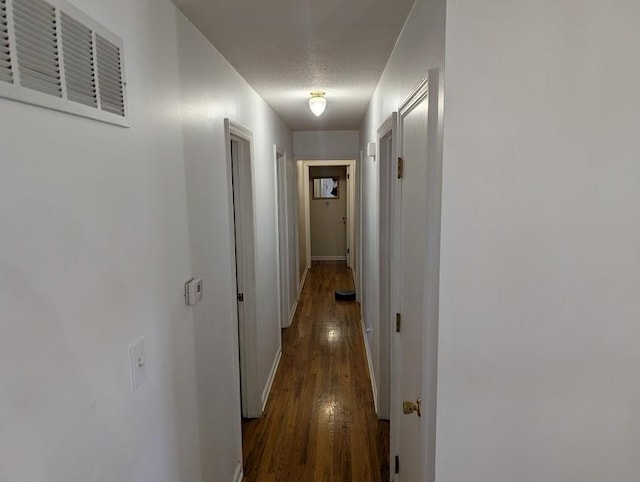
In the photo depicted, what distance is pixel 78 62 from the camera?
927mm

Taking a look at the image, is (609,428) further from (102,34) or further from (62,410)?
(102,34)

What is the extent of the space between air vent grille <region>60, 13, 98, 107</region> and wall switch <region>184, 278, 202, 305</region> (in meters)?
0.77

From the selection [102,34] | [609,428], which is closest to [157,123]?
[102,34]

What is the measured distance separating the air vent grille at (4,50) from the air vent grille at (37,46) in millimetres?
20

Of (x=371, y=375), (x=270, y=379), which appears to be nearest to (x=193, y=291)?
(x=270, y=379)

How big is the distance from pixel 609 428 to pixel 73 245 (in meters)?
1.62

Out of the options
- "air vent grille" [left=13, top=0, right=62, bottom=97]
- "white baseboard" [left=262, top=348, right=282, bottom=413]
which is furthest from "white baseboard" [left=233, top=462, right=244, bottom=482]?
"air vent grille" [left=13, top=0, right=62, bottom=97]

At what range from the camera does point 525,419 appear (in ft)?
4.17

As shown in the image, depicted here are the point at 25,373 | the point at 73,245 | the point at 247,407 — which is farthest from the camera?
the point at 247,407

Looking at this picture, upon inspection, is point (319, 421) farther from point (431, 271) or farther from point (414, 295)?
point (431, 271)

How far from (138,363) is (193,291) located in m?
0.44

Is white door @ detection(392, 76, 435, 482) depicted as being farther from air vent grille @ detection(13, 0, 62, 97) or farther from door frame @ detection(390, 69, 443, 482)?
air vent grille @ detection(13, 0, 62, 97)

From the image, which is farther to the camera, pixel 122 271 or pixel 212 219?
pixel 212 219

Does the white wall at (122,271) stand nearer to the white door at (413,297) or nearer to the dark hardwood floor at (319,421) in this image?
the dark hardwood floor at (319,421)
